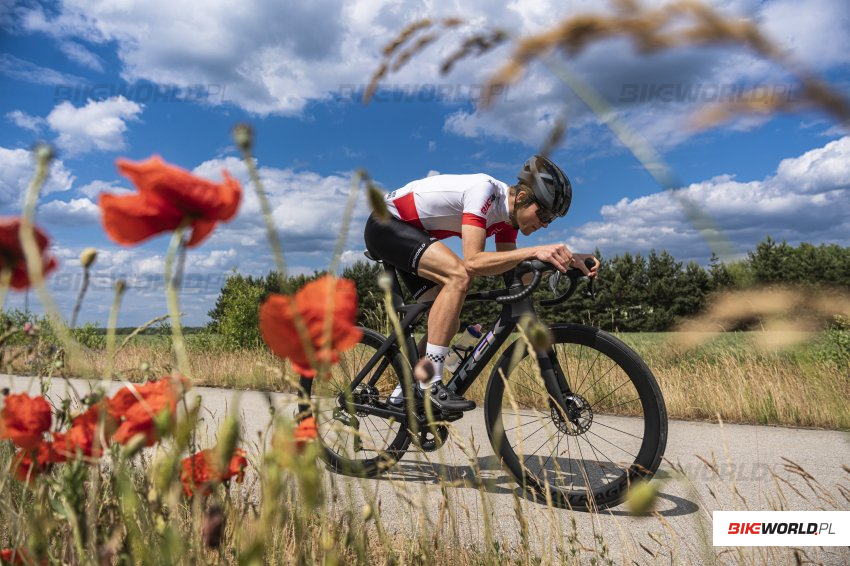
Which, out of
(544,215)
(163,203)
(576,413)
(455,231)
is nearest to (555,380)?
(576,413)

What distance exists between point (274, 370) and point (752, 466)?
3999mm

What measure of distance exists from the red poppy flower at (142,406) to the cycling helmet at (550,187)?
2.83m

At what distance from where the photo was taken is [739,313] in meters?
0.60

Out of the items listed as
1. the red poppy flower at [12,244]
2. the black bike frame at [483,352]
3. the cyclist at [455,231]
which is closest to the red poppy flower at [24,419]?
the red poppy flower at [12,244]

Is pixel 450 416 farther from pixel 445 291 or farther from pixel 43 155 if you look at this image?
pixel 43 155

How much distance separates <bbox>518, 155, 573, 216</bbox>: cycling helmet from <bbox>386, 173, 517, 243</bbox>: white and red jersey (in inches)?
10.2

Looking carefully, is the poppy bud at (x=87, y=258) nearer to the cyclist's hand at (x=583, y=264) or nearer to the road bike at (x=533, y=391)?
the road bike at (x=533, y=391)

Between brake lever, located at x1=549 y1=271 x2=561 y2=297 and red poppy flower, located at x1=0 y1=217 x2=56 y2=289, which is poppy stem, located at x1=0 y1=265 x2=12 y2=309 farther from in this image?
brake lever, located at x1=549 y1=271 x2=561 y2=297

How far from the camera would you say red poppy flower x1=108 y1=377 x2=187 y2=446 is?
79 cm

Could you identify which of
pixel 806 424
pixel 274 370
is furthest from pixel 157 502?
pixel 806 424

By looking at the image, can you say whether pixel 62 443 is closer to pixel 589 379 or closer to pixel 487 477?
pixel 487 477

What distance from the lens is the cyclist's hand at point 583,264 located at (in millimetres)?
3191

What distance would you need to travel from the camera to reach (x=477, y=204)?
11.6 ft

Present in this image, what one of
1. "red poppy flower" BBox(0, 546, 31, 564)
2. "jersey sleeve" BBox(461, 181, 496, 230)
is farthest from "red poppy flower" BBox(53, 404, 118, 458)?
"jersey sleeve" BBox(461, 181, 496, 230)
